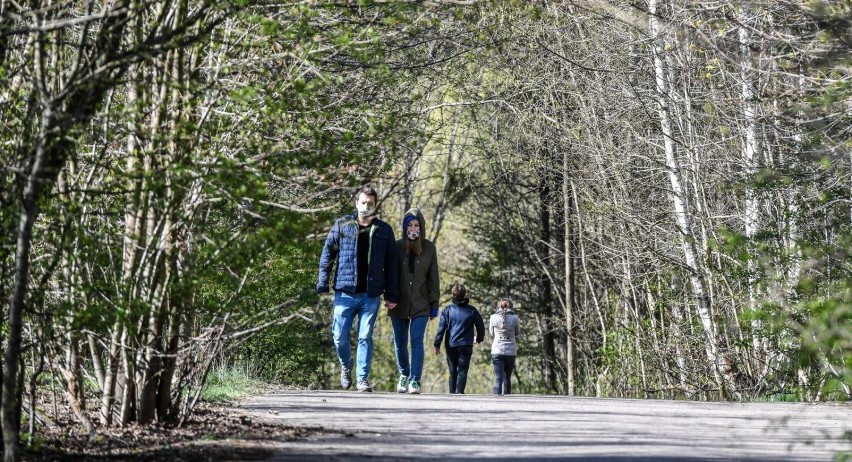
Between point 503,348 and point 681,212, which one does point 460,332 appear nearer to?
point 503,348

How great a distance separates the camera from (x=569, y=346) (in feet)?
100

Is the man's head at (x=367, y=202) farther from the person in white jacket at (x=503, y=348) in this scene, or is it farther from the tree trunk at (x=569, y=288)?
the tree trunk at (x=569, y=288)

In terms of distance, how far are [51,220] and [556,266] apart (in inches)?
978

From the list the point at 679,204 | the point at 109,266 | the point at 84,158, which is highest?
the point at 679,204

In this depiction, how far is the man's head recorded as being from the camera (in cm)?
1541

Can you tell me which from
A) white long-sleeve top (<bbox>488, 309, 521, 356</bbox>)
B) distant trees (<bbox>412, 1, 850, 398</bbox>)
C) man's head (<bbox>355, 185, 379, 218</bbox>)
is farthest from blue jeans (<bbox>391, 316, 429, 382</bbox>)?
white long-sleeve top (<bbox>488, 309, 521, 356</bbox>)

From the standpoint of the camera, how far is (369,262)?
15.7m

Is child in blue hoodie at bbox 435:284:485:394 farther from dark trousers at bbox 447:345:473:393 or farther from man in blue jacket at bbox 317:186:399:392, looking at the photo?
man in blue jacket at bbox 317:186:399:392

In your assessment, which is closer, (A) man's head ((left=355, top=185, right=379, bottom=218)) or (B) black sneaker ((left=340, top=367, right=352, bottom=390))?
(A) man's head ((left=355, top=185, right=379, bottom=218))

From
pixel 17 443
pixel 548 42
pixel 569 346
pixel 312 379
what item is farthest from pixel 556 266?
pixel 17 443

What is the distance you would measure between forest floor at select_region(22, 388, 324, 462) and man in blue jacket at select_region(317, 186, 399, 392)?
411cm

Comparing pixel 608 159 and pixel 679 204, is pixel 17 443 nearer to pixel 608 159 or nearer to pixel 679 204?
pixel 679 204

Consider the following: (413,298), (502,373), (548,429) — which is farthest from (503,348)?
(548,429)

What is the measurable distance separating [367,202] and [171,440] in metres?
6.13
